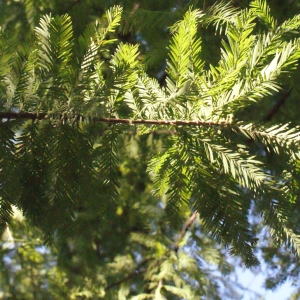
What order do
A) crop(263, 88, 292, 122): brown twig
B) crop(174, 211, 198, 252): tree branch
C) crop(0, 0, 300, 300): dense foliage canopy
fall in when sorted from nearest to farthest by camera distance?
crop(0, 0, 300, 300): dense foliage canopy, crop(263, 88, 292, 122): brown twig, crop(174, 211, 198, 252): tree branch

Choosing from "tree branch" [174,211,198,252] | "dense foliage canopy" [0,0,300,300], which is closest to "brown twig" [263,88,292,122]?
"tree branch" [174,211,198,252]

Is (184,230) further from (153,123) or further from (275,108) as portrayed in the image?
(153,123)

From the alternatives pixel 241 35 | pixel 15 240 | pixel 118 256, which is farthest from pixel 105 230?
pixel 241 35

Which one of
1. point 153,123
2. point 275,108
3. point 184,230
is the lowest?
point 184,230

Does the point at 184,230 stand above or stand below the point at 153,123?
below

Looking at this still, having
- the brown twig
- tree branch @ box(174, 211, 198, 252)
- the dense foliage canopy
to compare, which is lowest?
tree branch @ box(174, 211, 198, 252)

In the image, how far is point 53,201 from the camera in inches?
34.8

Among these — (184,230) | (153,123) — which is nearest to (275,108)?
(184,230)

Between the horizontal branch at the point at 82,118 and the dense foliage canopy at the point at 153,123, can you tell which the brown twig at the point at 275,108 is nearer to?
the dense foliage canopy at the point at 153,123

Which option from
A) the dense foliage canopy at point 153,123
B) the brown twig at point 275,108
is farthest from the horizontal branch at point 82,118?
the brown twig at point 275,108

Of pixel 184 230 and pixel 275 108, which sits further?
pixel 184 230

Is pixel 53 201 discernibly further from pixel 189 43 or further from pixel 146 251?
pixel 146 251

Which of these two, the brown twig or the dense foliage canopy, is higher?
the dense foliage canopy

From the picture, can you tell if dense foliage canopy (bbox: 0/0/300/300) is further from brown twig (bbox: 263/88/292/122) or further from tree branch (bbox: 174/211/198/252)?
tree branch (bbox: 174/211/198/252)
